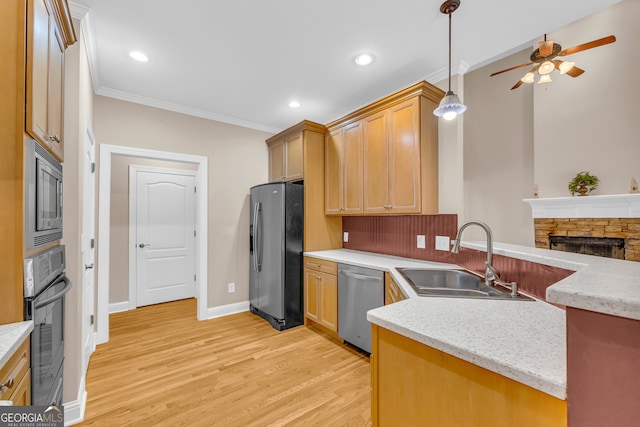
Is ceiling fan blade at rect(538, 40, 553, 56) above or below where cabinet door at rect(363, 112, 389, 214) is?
above

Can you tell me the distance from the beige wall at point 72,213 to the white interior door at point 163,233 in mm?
2260

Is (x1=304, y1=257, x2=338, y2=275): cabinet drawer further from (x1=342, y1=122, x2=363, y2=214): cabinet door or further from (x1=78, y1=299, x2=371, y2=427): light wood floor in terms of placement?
(x1=78, y1=299, x2=371, y2=427): light wood floor

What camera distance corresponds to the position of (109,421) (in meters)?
1.72

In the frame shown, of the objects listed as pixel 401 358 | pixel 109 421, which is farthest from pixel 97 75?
pixel 401 358

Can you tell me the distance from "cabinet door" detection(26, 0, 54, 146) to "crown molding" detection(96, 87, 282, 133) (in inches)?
68.0

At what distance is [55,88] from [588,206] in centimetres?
529

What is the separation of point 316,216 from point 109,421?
2.43 m

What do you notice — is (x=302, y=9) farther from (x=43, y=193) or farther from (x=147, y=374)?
(x=147, y=374)

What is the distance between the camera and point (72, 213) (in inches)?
68.1

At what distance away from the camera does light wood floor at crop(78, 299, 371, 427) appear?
1.78m

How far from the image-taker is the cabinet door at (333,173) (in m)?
3.18

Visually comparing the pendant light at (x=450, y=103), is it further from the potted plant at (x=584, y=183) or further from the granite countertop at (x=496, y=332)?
the potted plant at (x=584, y=183)

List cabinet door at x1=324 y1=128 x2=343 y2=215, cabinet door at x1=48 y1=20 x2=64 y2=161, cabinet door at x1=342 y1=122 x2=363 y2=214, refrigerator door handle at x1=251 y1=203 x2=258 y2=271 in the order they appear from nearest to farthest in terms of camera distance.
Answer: cabinet door at x1=48 y1=20 x2=64 y2=161 < cabinet door at x1=342 y1=122 x2=363 y2=214 < cabinet door at x1=324 y1=128 x2=343 y2=215 < refrigerator door handle at x1=251 y1=203 x2=258 y2=271

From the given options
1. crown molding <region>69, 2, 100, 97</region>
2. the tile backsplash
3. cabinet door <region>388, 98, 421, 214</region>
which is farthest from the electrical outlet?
crown molding <region>69, 2, 100, 97</region>
